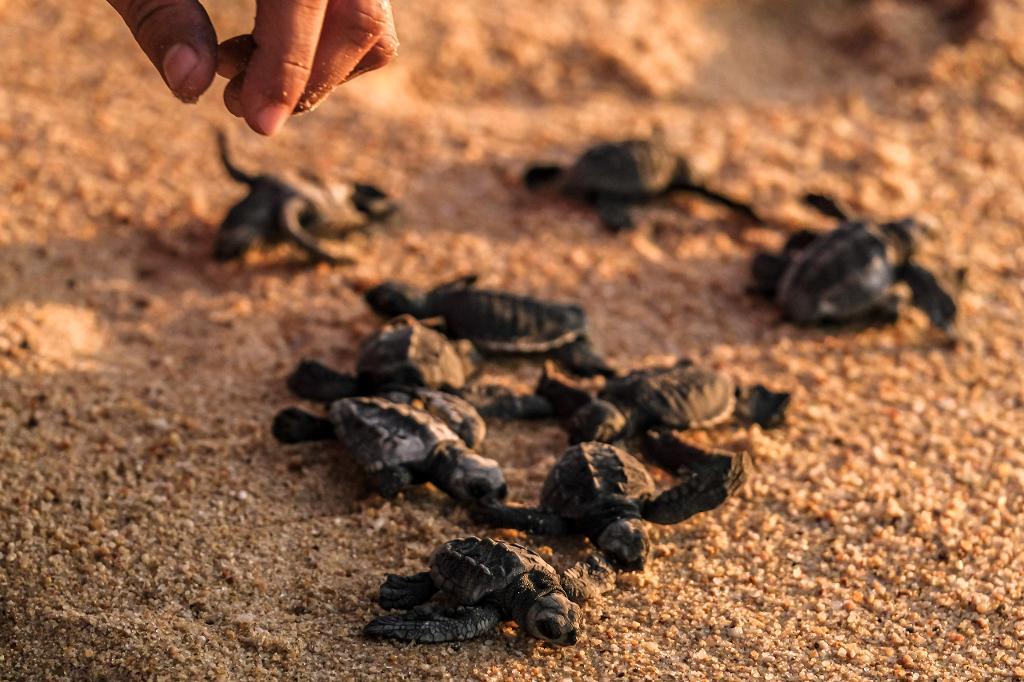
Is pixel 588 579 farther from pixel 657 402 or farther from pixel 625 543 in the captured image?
pixel 657 402

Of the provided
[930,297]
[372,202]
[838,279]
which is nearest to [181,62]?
[372,202]

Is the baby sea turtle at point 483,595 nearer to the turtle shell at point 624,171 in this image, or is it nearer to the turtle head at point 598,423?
the turtle head at point 598,423

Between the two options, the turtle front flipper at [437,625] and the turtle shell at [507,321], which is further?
the turtle shell at [507,321]

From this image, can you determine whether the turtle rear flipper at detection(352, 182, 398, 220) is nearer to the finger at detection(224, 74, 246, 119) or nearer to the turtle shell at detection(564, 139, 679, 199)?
the turtle shell at detection(564, 139, 679, 199)

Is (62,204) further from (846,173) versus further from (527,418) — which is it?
(846,173)

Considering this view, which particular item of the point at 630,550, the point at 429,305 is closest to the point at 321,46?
the point at 630,550

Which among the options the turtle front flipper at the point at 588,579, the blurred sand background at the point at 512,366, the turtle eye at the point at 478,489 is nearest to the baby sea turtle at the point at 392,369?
the blurred sand background at the point at 512,366

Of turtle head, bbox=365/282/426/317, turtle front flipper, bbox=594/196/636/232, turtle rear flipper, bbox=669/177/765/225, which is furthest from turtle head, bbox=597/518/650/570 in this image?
turtle rear flipper, bbox=669/177/765/225
